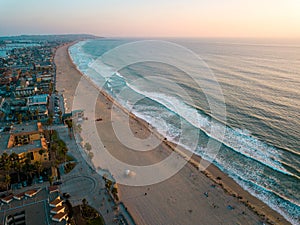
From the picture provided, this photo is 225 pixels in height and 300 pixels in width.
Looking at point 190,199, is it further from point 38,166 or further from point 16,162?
point 16,162

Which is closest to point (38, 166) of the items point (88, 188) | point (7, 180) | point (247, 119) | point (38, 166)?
point (38, 166)

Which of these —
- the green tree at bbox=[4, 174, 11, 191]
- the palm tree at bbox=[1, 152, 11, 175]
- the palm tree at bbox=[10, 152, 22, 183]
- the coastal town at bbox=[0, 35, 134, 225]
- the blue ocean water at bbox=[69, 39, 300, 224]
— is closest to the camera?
the coastal town at bbox=[0, 35, 134, 225]

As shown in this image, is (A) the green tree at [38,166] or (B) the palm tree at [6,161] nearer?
(B) the palm tree at [6,161]

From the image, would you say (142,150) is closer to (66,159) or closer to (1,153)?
(66,159)

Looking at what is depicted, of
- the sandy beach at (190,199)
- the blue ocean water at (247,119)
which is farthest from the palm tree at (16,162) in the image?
the blue ocean water at (247,119)

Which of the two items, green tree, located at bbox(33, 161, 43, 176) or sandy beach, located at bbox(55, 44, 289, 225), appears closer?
sandy beach, located at bbox(55, 44, 289, 225)

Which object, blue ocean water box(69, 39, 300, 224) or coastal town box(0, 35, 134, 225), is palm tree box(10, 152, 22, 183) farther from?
blue ocean water box(69, 39, 300, 224)

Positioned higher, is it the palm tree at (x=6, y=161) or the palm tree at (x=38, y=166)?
the palm tree at (x=6, y=161)

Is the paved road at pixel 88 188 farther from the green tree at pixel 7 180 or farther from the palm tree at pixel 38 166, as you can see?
the green tree at pixel 7 180

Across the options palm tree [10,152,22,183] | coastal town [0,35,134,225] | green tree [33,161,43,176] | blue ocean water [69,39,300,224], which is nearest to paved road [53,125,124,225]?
coastal town [0,35,134,225]
